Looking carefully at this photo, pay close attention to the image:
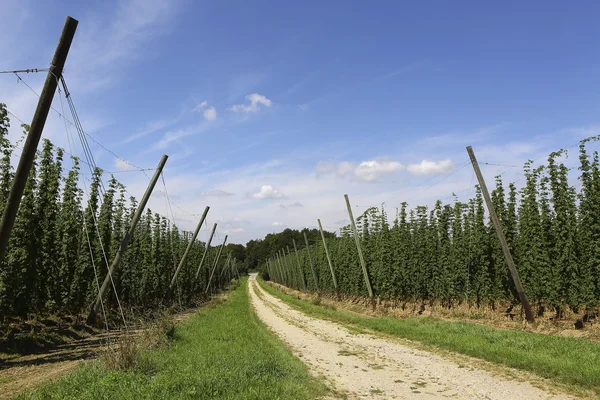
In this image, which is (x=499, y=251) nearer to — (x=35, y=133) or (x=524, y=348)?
(x=524, y=348)

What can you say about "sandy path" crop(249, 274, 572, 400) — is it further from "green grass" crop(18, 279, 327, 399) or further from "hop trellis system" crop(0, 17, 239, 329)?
"hop trellis system" crop(0, 17, 239, 329)

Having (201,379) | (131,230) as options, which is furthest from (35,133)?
(131,230)

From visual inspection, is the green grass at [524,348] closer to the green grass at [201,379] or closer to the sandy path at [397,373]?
the sandy path at [397,373]

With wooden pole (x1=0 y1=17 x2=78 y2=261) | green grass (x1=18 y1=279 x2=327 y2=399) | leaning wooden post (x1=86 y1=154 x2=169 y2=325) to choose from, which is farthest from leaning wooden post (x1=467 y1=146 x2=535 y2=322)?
wooden pole (x1=0 y1=17 x2=78 y2=261)

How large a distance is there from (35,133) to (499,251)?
18103 mm

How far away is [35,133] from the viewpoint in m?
6.42

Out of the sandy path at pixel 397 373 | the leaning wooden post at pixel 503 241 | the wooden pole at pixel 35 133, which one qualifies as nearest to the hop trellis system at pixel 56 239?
the wooden pole at pixel 35 133

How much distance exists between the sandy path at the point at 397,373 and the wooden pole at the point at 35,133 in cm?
641

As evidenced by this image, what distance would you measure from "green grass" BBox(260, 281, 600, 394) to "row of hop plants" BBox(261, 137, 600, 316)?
12.2 ft

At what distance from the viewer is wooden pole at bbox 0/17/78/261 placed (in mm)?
6242

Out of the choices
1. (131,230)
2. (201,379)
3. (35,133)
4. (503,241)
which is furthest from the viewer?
(131,230)

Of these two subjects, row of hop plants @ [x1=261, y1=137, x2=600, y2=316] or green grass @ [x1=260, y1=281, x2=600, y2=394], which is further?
row of hop plants @ [x1=261, y1=137, x2=600, y2=316]

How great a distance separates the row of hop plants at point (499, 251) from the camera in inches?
547

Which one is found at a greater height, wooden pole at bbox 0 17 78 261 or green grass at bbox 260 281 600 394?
wooden pole at bbox 0 17 78 261
